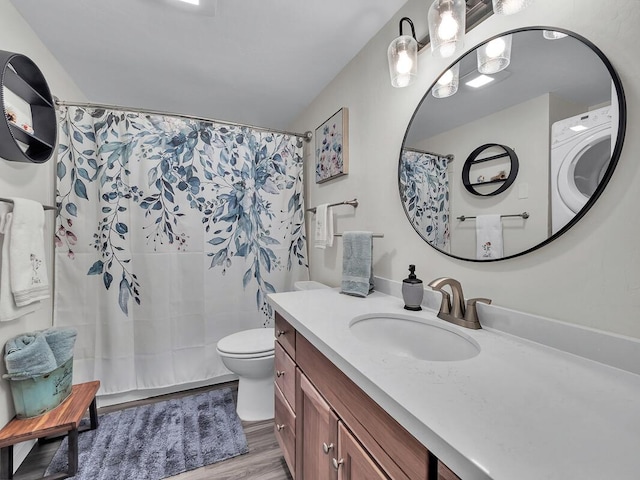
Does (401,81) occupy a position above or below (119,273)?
above

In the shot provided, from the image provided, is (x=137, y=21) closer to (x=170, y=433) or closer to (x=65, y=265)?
(x=65, y=265)

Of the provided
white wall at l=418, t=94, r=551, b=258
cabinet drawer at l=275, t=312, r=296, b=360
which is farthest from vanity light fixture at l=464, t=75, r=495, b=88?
cabinet drawer at l=275, t=312, r=296, b=360

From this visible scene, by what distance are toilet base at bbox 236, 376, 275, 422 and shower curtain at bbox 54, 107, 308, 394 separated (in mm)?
462

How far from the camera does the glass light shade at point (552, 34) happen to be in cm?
77

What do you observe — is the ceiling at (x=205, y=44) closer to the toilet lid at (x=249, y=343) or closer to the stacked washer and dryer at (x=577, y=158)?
the stacked washer and dryer at (x=577, y=158)

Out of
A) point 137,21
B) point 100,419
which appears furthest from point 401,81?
point 100,419

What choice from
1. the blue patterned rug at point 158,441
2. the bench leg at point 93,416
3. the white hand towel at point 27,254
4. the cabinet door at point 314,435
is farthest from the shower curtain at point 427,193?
the bench leg at point 93,416

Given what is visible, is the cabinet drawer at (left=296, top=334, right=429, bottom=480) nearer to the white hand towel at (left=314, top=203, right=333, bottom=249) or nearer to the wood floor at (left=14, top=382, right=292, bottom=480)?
the wood floor at (left=14, top=382, right=292, bottom=480)

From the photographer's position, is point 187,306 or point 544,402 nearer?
point 544,402

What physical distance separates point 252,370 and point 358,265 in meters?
0.89

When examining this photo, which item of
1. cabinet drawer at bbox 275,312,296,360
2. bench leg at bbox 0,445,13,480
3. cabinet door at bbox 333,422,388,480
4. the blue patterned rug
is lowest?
the blue patterned rug

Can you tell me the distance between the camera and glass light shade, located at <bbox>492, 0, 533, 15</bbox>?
785mm

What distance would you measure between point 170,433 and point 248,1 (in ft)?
7.54

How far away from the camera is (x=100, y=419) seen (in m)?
1.66
